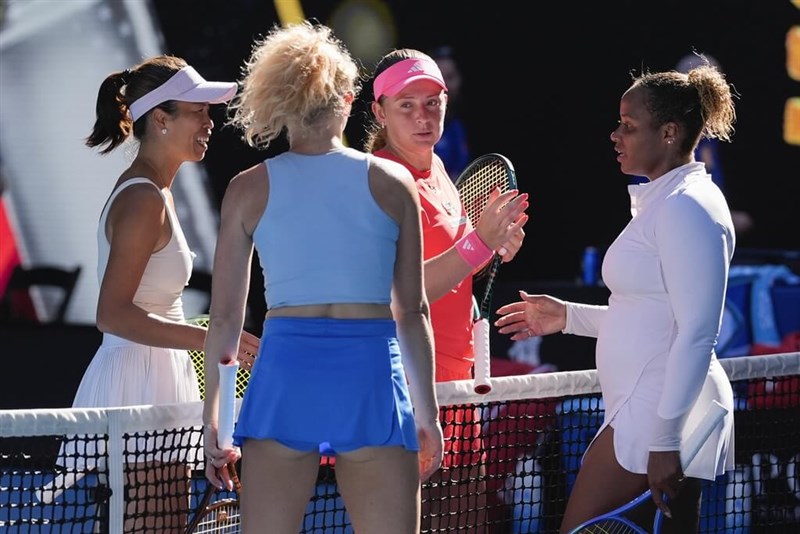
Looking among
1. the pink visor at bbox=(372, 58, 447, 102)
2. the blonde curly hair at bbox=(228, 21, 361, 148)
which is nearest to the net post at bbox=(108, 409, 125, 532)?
the blonde curly hair at bbox=(228, 21, 361, 148)

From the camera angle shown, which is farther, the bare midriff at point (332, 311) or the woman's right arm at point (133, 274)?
the woman's right arm at point (133, 274)

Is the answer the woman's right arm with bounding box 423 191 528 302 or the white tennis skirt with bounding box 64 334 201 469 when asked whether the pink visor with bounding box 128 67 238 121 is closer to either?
the white tennis skirt with bounding box 64 334 201 469

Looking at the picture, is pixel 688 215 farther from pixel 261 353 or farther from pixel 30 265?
pixel 30 265

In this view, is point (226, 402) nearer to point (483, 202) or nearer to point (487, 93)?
point (483, 202)

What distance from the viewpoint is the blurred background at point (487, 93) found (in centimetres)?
620

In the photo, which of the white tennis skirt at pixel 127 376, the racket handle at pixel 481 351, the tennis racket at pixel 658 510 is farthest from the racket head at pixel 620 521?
the white tennis skirt at pixel 127 376

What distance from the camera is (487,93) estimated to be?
684cm

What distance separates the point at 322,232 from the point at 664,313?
96cm

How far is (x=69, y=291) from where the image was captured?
616 cm

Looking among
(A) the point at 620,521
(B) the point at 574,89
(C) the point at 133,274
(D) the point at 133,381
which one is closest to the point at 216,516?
(D) the point at 133,381

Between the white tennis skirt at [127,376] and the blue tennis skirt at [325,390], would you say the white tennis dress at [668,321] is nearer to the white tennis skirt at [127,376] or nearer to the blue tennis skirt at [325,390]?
the blue tennis skirt at [325,390]

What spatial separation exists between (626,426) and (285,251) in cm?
103

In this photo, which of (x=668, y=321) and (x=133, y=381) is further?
(x=133, y=381)

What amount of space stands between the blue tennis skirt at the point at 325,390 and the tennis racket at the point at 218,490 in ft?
0.16
